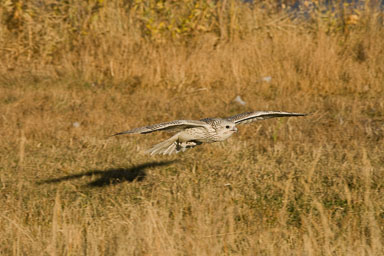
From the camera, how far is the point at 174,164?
5.80m

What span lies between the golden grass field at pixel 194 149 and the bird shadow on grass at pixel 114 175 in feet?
0.07

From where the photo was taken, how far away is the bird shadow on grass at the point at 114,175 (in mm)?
5338

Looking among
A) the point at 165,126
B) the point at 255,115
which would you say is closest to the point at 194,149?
the point at 255,115

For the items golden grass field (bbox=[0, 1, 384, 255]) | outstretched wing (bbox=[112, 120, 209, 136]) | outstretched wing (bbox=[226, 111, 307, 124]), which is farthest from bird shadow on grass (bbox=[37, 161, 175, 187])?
outstretched wing (bbox=[226, 111, 307, 124])

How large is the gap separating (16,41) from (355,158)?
657 cm

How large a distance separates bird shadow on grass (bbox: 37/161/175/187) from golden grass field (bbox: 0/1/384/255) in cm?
2

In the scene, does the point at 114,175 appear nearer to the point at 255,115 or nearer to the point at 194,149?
the point at 194,149

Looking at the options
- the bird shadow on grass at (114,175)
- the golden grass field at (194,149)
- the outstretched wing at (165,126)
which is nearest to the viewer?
the golden grass field at (194,149)

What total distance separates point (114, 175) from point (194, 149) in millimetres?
1154

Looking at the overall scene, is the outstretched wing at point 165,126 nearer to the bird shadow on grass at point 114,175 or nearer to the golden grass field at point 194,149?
the golden grass field at point 194,149

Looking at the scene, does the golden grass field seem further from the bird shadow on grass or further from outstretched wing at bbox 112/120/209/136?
outstretched wing at bbox 112/120/209/136

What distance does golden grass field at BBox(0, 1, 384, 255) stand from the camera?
12.3 feet

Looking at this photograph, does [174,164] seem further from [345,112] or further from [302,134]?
[345,112]

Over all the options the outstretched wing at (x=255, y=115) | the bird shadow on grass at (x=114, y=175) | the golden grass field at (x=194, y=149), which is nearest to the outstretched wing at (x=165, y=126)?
the outstretched wing at (x=255, y=115)
